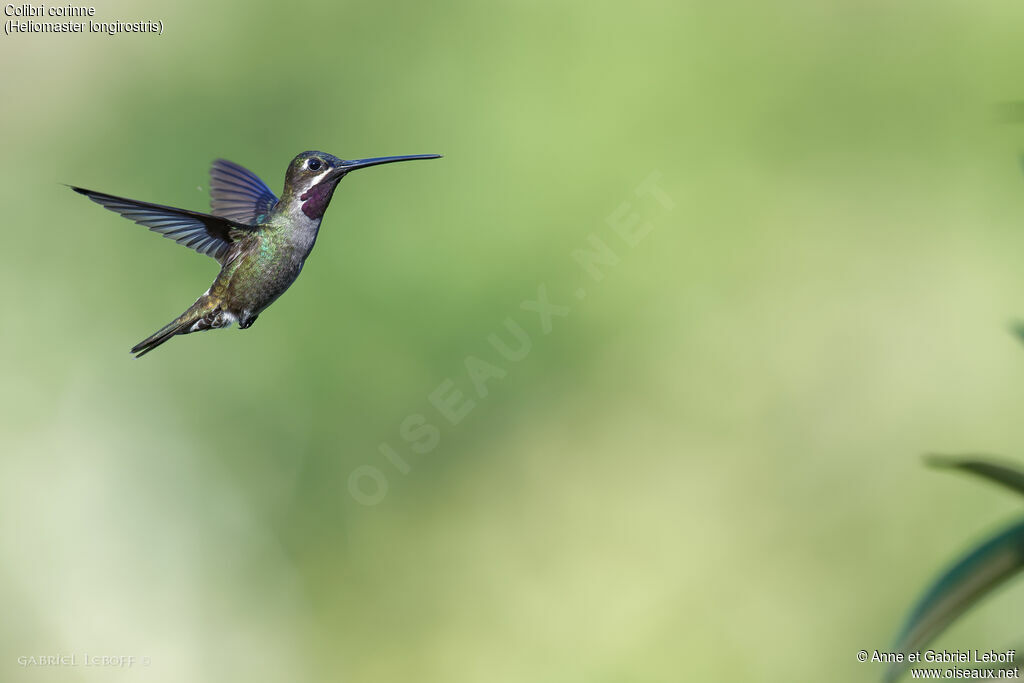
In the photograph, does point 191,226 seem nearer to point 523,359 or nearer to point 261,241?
point 261,241

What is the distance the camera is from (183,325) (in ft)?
4.05

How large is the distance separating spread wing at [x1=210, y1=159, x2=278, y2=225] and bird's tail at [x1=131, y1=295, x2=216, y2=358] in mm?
244

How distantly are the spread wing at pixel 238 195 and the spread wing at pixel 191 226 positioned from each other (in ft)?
0.45

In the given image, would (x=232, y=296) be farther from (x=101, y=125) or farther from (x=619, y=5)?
(x=619, y=5)

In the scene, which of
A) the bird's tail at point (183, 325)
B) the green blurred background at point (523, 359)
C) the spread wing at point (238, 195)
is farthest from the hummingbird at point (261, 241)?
the green blurred background at point (523, 359)

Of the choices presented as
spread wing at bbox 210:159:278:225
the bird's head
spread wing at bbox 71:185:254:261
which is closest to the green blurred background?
spread wing at bbox 210:159:278:225

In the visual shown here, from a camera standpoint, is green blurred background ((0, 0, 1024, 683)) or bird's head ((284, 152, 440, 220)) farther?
green blurred background ((0, 0, 1024, 683))

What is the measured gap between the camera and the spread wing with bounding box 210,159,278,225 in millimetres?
1505

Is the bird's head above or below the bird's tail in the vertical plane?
above

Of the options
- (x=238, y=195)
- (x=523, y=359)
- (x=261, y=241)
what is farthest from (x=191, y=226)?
(x=523, y=359)

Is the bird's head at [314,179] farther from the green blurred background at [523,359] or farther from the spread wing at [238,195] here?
the green blurred background at [523,359]

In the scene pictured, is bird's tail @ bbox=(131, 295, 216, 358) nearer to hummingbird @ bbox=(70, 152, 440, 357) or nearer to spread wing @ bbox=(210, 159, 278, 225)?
hummingbird @ bbox=(70, 152, 440, 357)

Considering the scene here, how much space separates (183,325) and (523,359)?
2545 millimetres

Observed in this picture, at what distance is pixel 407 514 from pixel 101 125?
1835mm
